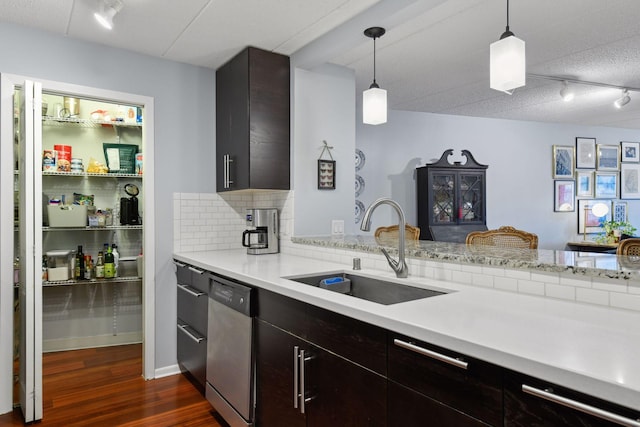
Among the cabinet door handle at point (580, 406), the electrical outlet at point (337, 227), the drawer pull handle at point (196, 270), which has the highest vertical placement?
the electrical outlet at point (337, 227)

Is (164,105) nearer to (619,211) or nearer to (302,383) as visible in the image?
(302,383)

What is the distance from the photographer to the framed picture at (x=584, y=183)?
5859 mm

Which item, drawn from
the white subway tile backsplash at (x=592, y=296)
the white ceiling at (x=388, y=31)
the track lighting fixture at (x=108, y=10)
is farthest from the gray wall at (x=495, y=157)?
the white subway tile backsplash at (x=592, y=296)

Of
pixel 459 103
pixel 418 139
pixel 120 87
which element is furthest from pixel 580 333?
pixel 418 139

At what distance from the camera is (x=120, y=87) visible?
9.14 ft

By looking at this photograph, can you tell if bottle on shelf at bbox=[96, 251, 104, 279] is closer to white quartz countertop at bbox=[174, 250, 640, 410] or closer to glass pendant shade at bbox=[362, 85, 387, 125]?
white quartz countertop at bbox=[174, 250, 640, 410]

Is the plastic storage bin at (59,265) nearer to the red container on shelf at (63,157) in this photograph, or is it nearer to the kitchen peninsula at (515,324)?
the red container on shelf at (63,157)

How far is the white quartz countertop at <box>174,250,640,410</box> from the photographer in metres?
0.79

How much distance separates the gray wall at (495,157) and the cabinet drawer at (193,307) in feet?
7.88

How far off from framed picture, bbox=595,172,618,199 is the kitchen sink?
5451 millimetres

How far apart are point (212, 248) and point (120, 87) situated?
1.31 metres

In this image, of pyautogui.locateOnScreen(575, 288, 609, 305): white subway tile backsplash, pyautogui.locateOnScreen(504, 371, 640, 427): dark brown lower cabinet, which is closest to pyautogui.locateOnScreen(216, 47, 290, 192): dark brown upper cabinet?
pyautogui.locateOnScreen(575, 288, 609, 305): white subway tile backsplash

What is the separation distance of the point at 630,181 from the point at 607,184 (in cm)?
45

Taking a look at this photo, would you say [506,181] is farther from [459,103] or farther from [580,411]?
[580,411]
